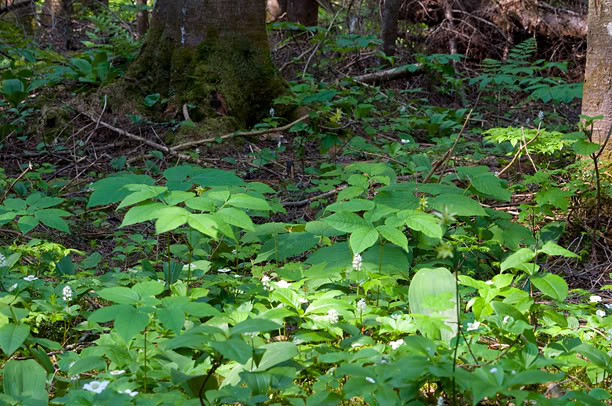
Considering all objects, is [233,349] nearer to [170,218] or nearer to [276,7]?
[170,218]

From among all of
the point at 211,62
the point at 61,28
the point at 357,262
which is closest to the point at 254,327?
the point at 357,262

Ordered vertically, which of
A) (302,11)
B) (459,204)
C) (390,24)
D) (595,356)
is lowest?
(595,356)

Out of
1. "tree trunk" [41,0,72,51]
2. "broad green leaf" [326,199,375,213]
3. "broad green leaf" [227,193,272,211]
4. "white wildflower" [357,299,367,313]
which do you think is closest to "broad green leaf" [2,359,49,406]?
"broad green leaf" [227,193,272,211]

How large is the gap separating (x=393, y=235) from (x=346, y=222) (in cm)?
20

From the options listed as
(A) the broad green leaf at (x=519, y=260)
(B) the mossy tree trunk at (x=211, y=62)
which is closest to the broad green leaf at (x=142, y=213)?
(A) the broad green leaf at (x=519, y=260)

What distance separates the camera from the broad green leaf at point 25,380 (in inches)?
70.1

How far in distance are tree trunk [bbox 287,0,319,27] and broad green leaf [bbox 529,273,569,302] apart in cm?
733

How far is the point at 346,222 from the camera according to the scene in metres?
2.33

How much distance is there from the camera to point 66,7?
420 inches

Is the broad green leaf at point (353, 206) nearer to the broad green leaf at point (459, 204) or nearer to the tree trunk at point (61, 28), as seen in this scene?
the broad green leaf at point (459, 204)

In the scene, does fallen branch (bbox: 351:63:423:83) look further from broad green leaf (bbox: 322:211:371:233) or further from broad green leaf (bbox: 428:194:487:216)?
broad green leaf (bbox: 322:211:371:233)

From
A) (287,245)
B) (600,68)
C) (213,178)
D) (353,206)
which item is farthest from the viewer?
(600,68)

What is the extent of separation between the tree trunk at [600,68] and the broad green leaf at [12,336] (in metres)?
3.10

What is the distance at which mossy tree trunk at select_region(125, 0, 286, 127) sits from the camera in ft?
17.5
